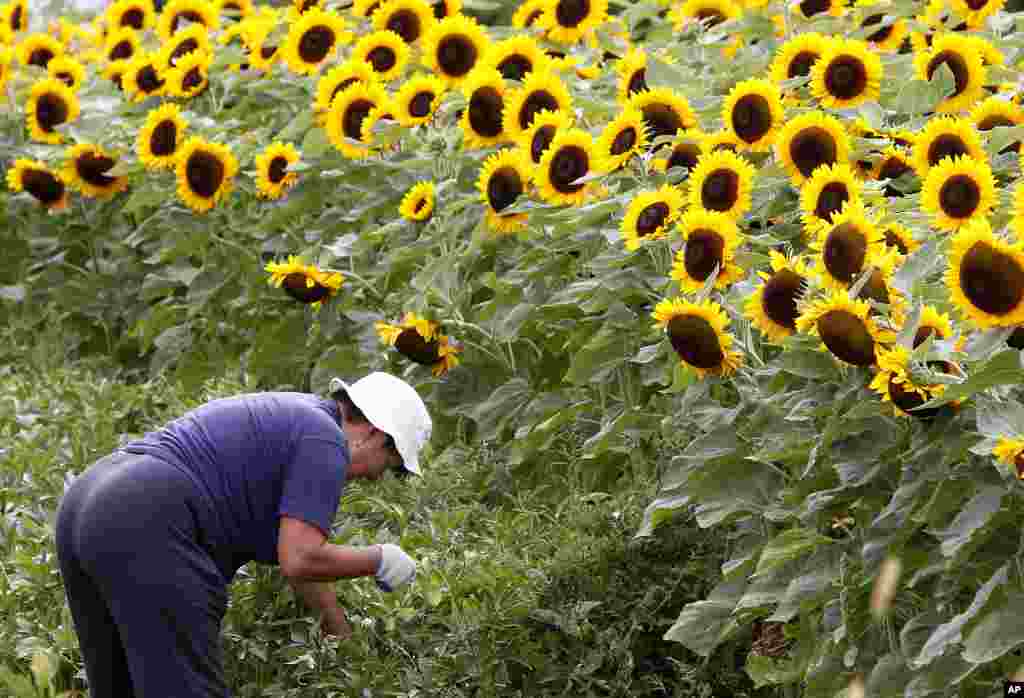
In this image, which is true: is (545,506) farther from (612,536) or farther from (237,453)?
(237,453)

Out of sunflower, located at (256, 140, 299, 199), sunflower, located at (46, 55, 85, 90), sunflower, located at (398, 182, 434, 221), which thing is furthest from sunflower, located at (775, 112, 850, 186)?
sunflower, located at (46, 55, 85, 90)

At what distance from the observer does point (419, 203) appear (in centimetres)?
727

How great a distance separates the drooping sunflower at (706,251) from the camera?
18.2 feet

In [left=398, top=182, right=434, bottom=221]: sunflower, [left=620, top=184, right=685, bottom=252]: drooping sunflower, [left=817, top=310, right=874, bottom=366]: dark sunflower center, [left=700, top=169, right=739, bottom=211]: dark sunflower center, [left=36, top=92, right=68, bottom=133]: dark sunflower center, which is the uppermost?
[left=817, top=310, right=874, bottom=366]: dark sunflower center

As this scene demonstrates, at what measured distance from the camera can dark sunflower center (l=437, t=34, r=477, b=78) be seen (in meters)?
7.68

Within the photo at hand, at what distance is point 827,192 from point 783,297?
69 cm

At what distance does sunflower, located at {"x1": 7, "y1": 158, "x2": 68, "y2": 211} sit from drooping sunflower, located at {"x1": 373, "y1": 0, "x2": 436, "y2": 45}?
200 centimetres

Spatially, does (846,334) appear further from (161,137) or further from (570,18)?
(161,137)

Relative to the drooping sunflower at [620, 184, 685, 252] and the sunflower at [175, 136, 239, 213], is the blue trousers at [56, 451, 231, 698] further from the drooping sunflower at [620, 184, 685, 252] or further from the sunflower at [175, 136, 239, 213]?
the sunflower at [175, 136, 239, 213]

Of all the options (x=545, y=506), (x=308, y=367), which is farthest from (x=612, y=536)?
(x=308, y=367)

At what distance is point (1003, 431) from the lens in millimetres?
4348

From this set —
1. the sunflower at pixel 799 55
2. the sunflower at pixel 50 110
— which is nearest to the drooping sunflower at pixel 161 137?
the sunflower at pixel 50 110

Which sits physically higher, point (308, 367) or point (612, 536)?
point (612, 536)

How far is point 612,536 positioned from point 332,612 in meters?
0.90
